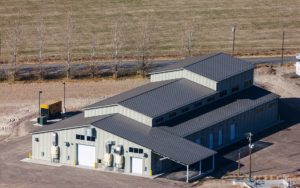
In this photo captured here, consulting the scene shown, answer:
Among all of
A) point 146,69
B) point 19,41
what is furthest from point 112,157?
point 19,41

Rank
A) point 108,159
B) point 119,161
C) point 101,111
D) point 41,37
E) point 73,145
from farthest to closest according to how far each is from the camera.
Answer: point 41,37 → point 101,111 → point 73,145 → point 108,159 → point 119,161

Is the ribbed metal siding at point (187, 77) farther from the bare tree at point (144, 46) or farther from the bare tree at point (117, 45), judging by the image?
the bare tree at point (144, 46)

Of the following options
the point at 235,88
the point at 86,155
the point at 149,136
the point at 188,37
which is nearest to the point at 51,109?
the point at 86,155

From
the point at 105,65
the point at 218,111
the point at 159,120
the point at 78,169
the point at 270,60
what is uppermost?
the point at 270,60

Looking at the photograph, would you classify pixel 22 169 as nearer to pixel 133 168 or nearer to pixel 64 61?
pixel 133 168

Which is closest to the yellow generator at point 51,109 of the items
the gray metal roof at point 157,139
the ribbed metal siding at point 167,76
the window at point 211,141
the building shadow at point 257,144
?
the ribbed metal siding at point 167,76

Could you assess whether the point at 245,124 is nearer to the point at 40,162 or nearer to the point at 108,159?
the point at 108,159

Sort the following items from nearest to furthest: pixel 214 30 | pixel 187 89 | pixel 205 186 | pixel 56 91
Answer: pixel 205 186
pixel 187 89
pixel 56 91
pixel 214 30
